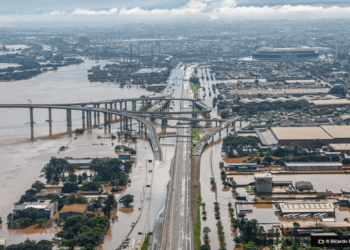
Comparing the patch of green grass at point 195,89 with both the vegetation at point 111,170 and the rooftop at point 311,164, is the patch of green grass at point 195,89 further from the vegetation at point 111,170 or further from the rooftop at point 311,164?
the vegetation at point 111,170

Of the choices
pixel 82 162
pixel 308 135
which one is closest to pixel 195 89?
pixel 308 135

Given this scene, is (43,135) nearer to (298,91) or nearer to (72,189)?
(72,189)

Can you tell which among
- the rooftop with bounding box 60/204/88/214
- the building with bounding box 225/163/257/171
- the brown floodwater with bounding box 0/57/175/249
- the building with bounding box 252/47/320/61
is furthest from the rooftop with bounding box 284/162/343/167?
the building with bounding box 252/47/320/61

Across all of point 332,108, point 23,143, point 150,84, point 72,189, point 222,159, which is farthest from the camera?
point 150,84

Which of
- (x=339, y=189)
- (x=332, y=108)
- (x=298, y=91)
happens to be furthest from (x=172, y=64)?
(x=339, y=189)

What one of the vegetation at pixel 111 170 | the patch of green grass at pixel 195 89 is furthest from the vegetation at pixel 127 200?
A: the patch of green grass at pixel 195 89

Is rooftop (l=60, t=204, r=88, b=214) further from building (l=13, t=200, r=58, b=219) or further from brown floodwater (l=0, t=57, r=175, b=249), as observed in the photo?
brown floodwater (l=0, t=57, r=175, b=249)
